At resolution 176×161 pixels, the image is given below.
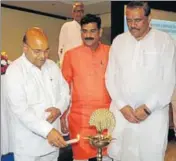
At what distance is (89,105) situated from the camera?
2.44m

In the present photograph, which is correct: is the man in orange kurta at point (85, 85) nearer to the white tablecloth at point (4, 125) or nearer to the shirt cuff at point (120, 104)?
the shirt cuff at point (120, 104)

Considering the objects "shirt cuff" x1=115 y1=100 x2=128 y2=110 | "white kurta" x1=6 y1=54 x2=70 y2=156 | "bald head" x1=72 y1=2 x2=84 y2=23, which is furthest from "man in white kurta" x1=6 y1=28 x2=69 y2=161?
"bald head" x1=72 y1=2 x2=84 y2=23

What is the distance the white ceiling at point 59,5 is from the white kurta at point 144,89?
5.25m

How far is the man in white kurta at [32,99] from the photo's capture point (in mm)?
1853

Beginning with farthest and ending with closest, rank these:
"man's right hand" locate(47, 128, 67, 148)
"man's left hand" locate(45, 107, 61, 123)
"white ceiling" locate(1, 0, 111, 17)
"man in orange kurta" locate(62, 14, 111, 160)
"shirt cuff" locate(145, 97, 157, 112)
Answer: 1. "white ceiling" locate(1, 0, 111, 17)
2. "man in orange kurta" locate(62, 14, 111, 160)
3. "shirt cuff" locate(145, 97, 157, 112)
4. "man's left hand" locate(45, 107, 61, 123)
5. "man's right hand" locate(47, 128, 67, 148)

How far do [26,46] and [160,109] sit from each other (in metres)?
0.95

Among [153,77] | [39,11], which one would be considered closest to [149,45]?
[153,77]

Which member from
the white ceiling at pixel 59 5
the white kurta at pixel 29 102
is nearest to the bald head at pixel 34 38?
the white kurta at pixel 29 102

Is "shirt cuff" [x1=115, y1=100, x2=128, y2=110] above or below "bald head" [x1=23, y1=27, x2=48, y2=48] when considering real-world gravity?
below

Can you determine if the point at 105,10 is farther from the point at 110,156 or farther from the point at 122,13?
the point at 110,156

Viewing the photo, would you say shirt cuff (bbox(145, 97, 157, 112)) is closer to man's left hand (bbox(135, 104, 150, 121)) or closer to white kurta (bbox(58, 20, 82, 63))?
man's left hand (bbox(135, 104, 150, 121))

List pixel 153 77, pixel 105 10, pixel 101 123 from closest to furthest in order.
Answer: pixel 101 123 → pixel 153 77 → pixel 105 10

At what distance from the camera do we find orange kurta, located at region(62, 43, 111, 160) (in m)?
2.43

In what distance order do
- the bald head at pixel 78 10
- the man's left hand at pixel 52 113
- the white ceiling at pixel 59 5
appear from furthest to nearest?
1. the white ceiling at pixel 59 5
2. the bald head at pixel 78 10
3. the man's left hand at pixel 52 113
